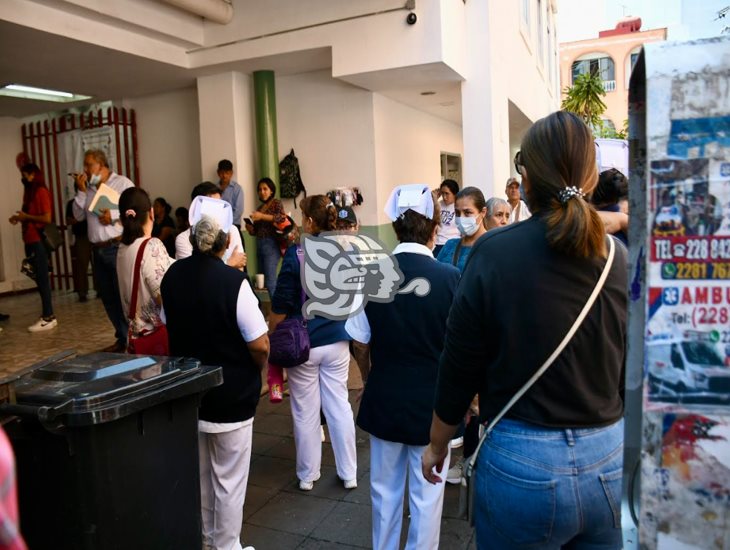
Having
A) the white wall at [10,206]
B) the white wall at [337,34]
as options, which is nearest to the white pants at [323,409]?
the white wall at [337,34]

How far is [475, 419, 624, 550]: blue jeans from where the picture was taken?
1683mm

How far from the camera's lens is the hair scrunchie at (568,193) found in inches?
66.6

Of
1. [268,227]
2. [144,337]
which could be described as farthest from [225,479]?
[268,227]

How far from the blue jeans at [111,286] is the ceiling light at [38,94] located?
479 cm

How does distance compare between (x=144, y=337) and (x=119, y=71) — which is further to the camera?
(x=119, y=71)

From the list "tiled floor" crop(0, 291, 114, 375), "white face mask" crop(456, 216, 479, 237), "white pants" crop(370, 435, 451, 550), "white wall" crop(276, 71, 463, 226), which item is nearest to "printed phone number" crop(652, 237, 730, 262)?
"white pants" crop(370, 435, 451, 550)

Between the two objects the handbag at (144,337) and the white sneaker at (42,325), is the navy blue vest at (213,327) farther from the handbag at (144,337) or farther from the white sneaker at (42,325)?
the white sneaker at (42,325)

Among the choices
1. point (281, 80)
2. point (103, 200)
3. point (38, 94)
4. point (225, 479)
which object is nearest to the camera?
point (225, 479)

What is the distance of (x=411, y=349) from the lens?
2.82m

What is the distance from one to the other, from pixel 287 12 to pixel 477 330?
767cm

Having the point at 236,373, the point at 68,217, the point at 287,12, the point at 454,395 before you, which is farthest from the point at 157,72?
the point at 454,395

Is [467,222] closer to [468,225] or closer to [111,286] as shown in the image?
[468,225]

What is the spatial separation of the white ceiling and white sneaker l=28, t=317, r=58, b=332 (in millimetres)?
3251

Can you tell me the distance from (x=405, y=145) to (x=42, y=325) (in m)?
6.22
